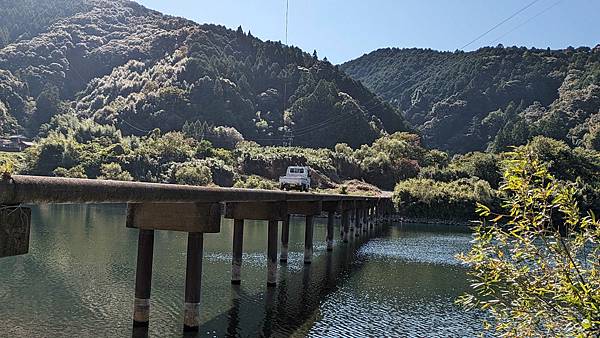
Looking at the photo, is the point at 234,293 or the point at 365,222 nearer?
the point at 234,293

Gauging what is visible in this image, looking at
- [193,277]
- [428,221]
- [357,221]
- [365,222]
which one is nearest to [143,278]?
[193,277]

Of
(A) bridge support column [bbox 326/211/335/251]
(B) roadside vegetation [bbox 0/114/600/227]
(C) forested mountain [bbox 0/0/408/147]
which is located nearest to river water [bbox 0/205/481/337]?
(A) bridge support column [bbox 326/211/335/251]

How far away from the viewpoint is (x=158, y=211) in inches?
680

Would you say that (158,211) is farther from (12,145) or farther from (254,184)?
(12,145)

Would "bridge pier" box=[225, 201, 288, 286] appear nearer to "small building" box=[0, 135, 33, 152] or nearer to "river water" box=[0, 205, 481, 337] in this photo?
"river water" box=[0, 205, 481, 337]

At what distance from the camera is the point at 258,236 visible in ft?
169

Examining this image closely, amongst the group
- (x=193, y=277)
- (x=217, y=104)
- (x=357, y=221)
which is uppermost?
(x=217, y=104)

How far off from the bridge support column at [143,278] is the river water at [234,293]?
68cm

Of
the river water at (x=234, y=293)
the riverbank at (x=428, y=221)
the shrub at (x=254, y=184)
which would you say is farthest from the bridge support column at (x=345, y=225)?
the shrub at (x=254, y=184)

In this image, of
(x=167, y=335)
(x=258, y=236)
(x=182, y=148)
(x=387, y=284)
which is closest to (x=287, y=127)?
(x=182, y=148)

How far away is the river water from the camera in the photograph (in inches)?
761

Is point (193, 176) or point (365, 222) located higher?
point (193, 176)

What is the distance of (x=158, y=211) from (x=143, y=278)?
2050 millimetres

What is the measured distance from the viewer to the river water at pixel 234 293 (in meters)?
19.3
